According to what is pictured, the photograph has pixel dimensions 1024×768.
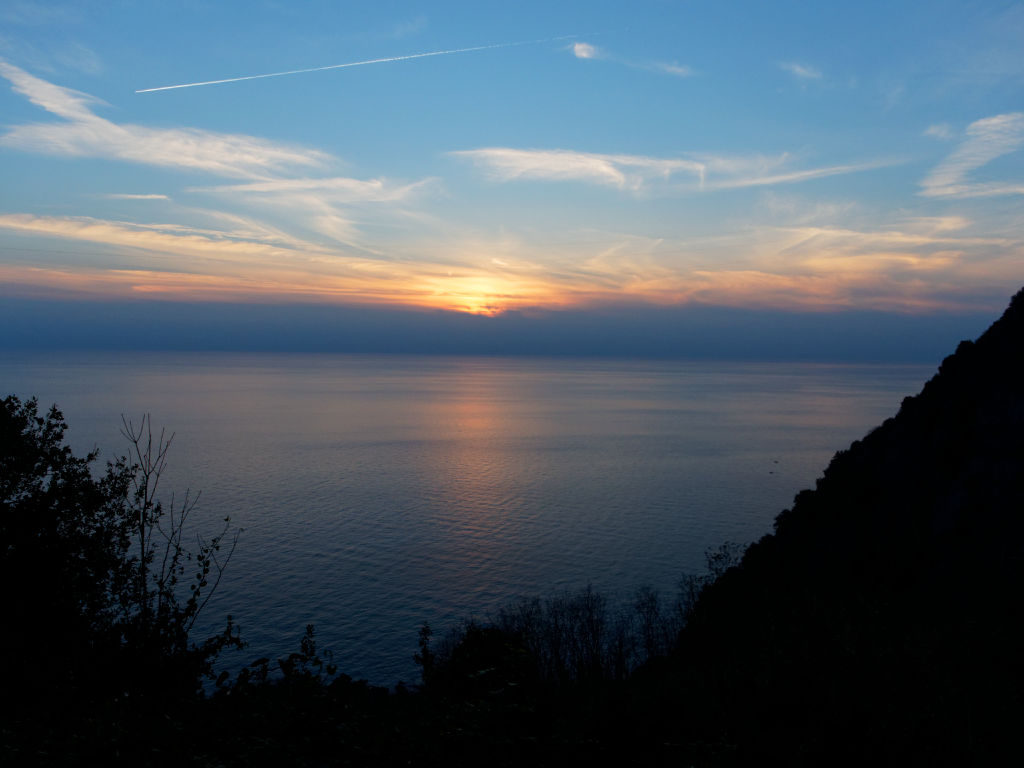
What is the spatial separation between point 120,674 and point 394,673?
36.2m

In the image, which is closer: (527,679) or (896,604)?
(527,679)

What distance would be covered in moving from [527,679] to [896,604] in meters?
20.3

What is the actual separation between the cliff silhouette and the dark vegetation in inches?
3.3

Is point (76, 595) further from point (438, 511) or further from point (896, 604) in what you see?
point (438, 511)

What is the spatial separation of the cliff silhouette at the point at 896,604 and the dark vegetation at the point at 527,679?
84mm

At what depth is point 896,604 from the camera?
95.9ft

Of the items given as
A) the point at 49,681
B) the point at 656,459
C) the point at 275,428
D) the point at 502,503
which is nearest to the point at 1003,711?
the point at 49,681

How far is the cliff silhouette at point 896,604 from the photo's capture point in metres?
13.1

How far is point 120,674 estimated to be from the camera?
15.9m

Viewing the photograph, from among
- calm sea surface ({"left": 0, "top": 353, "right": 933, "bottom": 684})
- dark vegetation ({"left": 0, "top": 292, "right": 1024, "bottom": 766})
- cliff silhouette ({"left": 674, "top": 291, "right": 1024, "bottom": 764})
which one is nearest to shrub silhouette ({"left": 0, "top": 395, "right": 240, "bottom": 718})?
dark vegetation ({"left": 0, "top": 292, "right": 1024, "bottom": 766})

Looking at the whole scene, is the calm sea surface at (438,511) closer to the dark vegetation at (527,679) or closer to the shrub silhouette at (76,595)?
the shrub silhouette at (76,595)

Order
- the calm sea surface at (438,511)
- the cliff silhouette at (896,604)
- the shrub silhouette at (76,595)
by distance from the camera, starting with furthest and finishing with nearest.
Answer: the calm sea surface at (438,511), the shrub silhouette at (76,595), the cliff silhouette at (896,604)

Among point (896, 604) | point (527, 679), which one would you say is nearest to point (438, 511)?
point (896, 604)

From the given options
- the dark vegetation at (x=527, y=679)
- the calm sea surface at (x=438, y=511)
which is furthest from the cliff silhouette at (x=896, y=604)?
the calm sea surface at (x=438, y=511)
